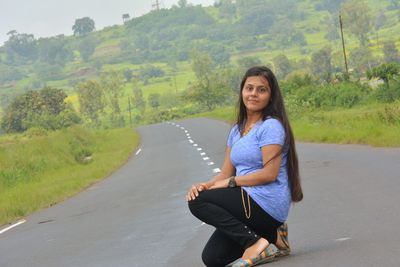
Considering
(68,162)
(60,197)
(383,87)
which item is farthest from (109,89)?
(60,197)

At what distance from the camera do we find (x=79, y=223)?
43.8 feet

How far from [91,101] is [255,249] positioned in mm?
136365

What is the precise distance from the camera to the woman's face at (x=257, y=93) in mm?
6562

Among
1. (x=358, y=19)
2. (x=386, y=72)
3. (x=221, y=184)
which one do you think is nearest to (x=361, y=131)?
(x=221, y=184)

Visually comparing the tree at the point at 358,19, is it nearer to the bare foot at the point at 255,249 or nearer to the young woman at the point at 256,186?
the young woman at the point at 256,186

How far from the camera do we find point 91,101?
141 meters

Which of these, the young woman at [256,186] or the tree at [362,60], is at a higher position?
the young woman at [256,186]

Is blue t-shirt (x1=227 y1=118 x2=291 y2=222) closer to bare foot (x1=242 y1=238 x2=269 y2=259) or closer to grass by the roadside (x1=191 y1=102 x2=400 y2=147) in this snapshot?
bare foot (x1=242 y1=238 x2=269 y2=259)

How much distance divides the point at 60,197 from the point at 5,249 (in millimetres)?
8231

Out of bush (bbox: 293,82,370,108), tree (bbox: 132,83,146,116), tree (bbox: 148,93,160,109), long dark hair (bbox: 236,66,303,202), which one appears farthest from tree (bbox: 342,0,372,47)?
long dark hair (bbox: 236,66,303,202)

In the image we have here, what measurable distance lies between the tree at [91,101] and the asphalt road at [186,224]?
12090 cm

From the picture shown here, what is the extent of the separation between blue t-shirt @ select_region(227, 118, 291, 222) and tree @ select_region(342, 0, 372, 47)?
168074 mm

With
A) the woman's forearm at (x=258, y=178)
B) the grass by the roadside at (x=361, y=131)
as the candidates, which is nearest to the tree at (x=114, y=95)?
the grass by the roadside at (x=361, y=131)

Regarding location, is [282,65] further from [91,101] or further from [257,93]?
[257,93]
